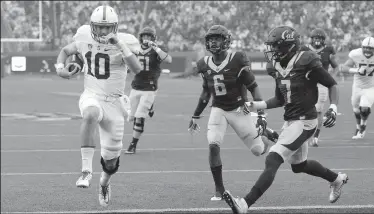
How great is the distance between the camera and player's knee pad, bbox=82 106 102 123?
7043 millimetres

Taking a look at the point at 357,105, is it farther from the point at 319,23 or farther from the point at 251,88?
the point at 319,23

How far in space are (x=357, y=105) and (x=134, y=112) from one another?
3511mm

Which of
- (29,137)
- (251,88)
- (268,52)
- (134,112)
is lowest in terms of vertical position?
(29,137)

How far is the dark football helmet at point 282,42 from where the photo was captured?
641 cm

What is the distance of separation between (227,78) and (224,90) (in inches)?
4.7

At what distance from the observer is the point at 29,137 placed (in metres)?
13.8

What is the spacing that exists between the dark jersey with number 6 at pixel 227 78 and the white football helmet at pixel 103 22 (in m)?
1.02

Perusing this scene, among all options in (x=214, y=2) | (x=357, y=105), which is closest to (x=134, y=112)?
(x=357, y=105)

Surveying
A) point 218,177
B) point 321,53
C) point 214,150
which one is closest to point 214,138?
point 214,150

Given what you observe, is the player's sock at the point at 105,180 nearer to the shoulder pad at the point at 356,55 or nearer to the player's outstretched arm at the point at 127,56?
the player's outstretched arm at the point at 127,56

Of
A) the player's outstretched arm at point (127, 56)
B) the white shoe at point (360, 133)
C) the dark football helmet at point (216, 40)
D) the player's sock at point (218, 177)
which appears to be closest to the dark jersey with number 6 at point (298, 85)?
the dark football helmet at point (216, 40)

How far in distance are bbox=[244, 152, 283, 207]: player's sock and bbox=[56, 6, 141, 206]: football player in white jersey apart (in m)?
1.53

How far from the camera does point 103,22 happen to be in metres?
7.13

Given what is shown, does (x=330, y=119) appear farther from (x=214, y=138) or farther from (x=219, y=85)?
(x=219, y=85)
